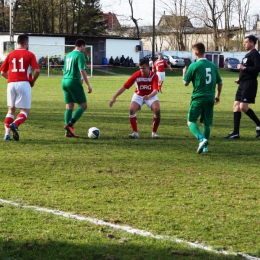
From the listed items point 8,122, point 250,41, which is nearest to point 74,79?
point 8,122

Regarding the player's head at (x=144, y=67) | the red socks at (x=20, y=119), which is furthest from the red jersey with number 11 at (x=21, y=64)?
the player's head at (x=144, y=67)

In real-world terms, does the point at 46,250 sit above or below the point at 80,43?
below

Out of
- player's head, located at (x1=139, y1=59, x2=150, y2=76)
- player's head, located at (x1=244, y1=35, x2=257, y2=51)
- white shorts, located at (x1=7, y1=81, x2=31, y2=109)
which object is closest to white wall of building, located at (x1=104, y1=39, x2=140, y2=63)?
player's head, located at (x1=139, y1=59, x2=150, y2=76)

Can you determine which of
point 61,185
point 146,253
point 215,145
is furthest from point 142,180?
point 215,145

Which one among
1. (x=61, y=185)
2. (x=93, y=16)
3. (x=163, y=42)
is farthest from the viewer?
(x=163, y=42)

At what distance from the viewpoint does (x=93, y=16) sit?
6669cm

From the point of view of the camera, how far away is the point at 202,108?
864 cm

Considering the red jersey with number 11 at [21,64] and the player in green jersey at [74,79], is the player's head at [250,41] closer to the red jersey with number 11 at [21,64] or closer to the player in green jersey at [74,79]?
the player in green jersey at [74,79]

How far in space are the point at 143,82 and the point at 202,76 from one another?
201cm

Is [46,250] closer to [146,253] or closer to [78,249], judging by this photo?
[78,249]

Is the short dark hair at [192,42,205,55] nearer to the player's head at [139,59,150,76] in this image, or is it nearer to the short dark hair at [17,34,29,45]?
the player's head at [139,59,150,76]

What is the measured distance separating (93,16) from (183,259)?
64805 millimetres

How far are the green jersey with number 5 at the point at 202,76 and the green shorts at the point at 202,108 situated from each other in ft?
0.27

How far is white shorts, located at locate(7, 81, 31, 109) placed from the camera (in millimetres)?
9445
